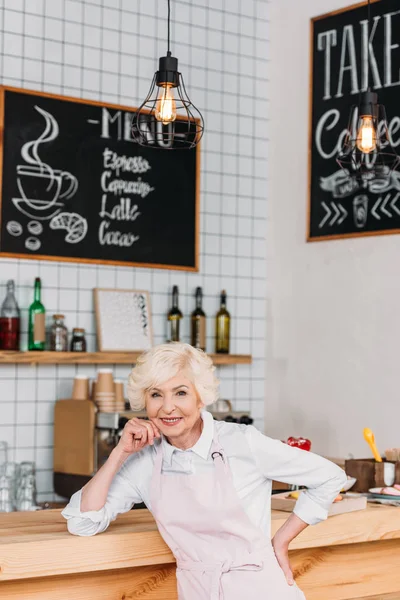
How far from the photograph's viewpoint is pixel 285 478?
2500 millimetres

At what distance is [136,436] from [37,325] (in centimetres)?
200

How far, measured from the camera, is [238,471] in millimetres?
2467

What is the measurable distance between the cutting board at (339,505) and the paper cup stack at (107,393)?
144 cm

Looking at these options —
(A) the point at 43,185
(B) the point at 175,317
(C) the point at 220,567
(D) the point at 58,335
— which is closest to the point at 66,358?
(D) the point at 58,335

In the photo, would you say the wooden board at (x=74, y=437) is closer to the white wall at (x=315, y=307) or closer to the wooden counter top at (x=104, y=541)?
the white wall at (x=315, y=307)

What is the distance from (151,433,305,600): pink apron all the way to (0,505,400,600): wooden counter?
0.14m

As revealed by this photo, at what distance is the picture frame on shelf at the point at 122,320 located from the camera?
15.1ft

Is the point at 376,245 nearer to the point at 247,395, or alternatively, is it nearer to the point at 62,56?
the point at 247,395

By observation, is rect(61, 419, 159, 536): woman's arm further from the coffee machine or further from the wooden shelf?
the wooden shelf

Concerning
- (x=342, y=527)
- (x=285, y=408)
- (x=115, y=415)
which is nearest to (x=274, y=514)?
(x=342, y=527)

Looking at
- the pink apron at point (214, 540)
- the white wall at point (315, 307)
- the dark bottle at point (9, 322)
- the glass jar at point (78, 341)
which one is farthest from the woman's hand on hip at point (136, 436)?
the white wall at point (315, 307)

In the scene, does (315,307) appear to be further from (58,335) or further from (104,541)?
(104,541)

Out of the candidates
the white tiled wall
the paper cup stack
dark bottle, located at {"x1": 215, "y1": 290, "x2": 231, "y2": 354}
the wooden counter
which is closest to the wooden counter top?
the wooden counter

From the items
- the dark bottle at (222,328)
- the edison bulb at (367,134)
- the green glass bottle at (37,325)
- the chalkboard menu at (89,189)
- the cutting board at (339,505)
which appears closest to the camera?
the cutting board at (339,505)
